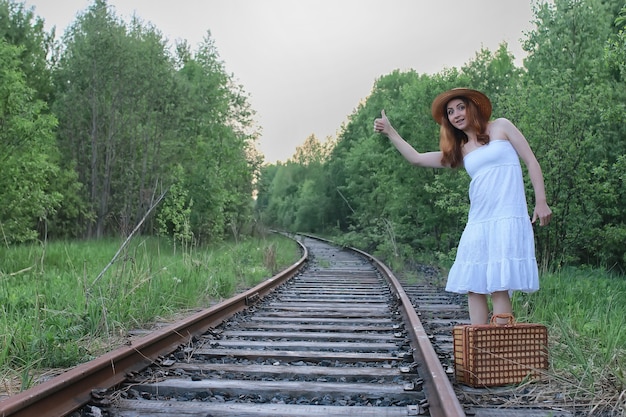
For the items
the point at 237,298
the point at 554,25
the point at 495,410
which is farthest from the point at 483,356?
the point at 554,25

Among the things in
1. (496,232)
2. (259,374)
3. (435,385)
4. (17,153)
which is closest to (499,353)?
(435,385)

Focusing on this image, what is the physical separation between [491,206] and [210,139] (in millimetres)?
18251

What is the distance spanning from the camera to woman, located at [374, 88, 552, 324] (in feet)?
9.65

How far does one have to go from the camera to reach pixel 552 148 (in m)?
7.72

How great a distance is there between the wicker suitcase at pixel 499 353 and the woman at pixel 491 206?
18 cm

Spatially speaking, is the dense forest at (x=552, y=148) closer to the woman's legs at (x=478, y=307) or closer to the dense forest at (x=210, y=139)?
the dense forest at (x=210, y=139)

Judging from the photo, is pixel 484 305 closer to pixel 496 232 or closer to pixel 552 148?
pixel 496 232

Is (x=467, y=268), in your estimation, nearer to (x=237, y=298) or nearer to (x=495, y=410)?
(x=495, y=410)

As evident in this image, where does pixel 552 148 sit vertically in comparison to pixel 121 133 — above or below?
below

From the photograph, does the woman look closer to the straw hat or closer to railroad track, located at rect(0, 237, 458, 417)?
the straw hat

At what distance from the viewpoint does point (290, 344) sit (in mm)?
4156

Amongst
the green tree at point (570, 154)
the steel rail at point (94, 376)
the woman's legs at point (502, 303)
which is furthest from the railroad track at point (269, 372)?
the green tree at point (570, 154)

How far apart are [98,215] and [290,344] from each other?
15602 mm

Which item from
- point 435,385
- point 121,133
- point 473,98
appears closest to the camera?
point 435,385
